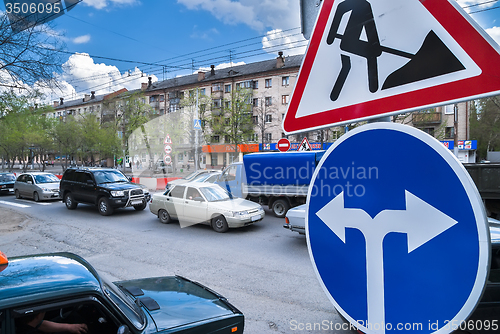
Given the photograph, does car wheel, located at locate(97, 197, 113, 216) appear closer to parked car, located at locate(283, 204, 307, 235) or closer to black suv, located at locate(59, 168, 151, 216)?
black suv, located at locate(59, 168, 151, 216)

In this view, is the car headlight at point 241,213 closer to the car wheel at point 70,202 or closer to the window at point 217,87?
the car wheel at point 70,202

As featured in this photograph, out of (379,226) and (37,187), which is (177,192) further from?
(37,187)

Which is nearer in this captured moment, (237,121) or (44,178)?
(44,178)

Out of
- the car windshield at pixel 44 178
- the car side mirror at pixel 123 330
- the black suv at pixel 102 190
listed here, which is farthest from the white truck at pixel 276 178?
the car windshield at pixel 44 178

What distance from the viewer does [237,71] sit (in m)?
53.5

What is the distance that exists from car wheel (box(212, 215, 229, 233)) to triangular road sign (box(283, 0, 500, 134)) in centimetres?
909

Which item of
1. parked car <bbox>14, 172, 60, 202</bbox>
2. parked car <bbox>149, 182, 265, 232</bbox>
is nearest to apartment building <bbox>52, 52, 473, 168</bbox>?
parked car <bbox>14, 172, 60, 202</bbox>

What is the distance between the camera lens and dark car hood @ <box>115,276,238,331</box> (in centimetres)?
290

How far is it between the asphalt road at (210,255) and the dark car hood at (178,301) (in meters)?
1.15

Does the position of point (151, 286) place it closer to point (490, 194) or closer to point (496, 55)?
point (496, 55)

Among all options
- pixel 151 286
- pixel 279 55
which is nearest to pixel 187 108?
pixel 279 55

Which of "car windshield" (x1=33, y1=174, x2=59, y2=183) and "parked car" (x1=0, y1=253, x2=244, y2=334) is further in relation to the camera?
"car windshield" (x1=33, y1=174, x2=59, y2=183)

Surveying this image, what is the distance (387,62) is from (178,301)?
10.3 ft

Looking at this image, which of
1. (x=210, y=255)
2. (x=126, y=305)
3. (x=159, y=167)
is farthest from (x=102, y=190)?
(x=159, y=167)
